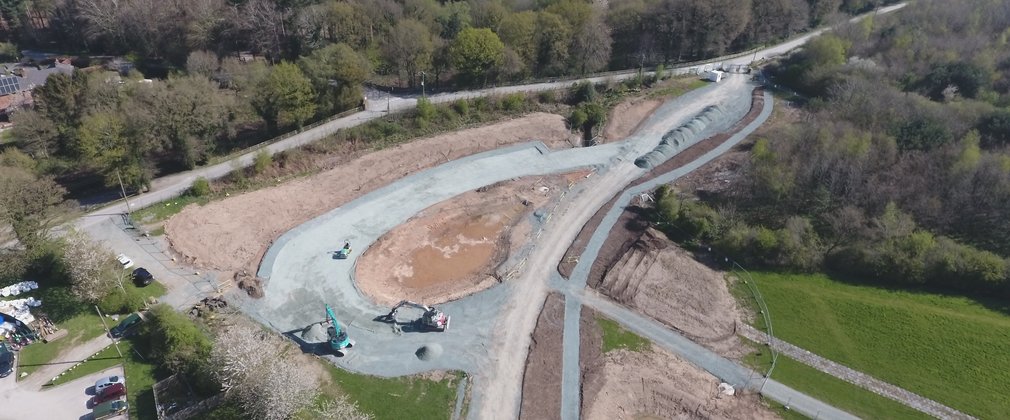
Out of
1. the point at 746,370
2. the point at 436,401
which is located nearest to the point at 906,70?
the point at 746,370

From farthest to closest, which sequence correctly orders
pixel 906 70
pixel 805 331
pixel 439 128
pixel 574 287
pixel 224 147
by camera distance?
pixel 906 70 → pixel 439 128 → pixel 224 147 → pixel 574 287 → pixel 805 331

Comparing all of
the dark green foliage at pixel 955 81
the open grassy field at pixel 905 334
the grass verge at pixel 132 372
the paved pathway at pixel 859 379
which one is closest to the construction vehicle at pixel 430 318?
the grass verge at pixel 132 372

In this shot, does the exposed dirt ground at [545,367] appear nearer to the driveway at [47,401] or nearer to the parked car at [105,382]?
the parked car at [105,382]

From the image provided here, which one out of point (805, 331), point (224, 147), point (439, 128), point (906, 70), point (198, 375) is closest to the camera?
point (198, 375)

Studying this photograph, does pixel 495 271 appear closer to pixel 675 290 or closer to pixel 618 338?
pixel 618 338

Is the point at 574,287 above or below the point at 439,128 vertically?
below

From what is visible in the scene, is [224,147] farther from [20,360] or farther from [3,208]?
[20,360]

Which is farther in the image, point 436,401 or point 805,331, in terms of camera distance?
point 805,331
